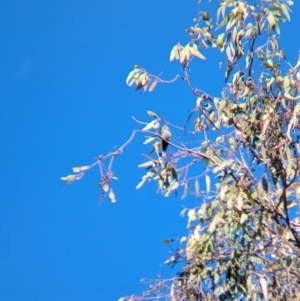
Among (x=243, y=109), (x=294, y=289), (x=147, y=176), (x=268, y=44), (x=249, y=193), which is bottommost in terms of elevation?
(x=294, y=289)

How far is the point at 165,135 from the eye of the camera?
3572mm

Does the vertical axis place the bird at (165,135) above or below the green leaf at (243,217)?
above

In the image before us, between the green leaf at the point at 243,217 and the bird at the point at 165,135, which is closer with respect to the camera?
the green leaf at the point at 243,217

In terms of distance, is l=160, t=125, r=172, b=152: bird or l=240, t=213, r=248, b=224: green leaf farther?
l=160, t=125, r=172, b=152: bird

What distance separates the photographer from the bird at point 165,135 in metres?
3.57

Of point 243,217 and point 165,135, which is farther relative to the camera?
point 165,135

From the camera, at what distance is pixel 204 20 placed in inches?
160

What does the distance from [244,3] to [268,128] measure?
0.60 metres

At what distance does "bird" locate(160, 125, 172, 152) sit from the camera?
3.57m

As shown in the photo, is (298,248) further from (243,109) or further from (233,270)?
(243,109)

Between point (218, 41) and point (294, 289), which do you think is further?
point (218, 41)

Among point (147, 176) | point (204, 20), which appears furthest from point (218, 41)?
point (147, 176)

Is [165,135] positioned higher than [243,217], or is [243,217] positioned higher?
[165,135]

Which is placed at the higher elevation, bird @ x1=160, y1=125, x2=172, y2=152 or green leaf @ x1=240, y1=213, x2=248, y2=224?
bird @ x1=160, y1=125, x2=172, y2=152
